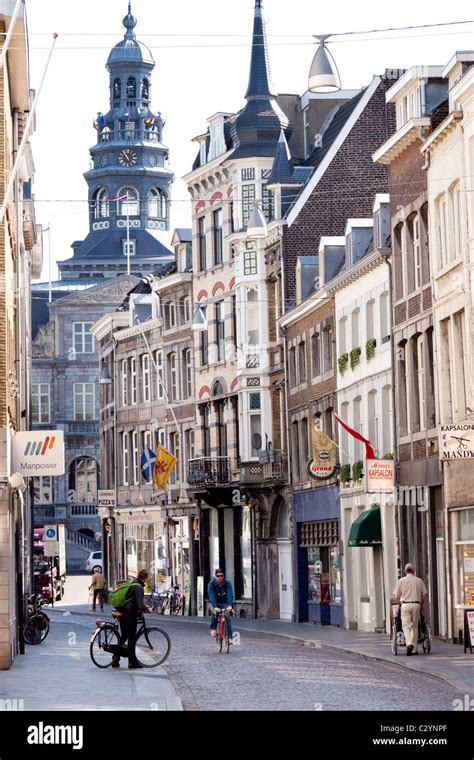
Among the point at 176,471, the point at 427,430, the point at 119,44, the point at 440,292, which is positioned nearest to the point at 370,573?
the point at 427,430

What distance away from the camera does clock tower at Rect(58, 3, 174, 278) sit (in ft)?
437

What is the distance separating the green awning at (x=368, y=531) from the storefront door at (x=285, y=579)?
1204cm

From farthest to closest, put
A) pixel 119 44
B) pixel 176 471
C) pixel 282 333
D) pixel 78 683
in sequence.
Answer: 1. pixel 119 44
2. pixel 176 471
3. pixel 282 333
4. pixel 78 683

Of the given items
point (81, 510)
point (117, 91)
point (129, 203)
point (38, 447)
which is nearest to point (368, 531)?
point (38, 447)

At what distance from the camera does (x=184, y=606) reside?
65.4 m

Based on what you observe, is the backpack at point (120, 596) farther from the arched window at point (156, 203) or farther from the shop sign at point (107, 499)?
the arched window at point (156, 203)

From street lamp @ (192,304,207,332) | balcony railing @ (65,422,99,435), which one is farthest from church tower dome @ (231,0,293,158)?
balcony railing @ (65,422,99,435)

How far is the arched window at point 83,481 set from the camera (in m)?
112

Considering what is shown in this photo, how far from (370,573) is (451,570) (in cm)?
838

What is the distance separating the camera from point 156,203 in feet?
455

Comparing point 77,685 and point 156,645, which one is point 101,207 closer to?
point 156,645

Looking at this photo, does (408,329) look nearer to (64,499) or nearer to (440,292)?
(440,292)

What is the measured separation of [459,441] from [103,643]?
8136 mm

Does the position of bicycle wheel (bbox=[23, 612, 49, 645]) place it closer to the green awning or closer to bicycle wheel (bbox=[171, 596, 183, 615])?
the green awning
